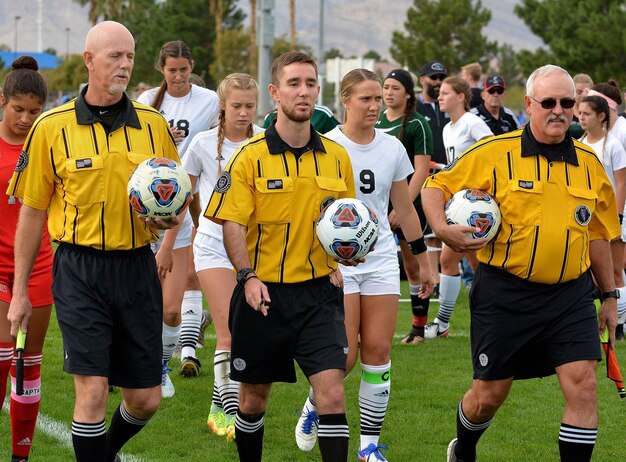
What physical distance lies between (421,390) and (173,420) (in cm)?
219

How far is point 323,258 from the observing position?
6039mm

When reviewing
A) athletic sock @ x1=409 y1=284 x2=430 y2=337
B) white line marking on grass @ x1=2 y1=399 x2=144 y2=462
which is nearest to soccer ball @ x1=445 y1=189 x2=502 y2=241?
white line marking on grass @ x1=2 y1=399 x2=144 y2=462

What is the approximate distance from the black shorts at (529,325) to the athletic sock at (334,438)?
3.18ft

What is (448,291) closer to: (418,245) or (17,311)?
Result: (418,245)

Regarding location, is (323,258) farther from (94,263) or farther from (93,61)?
(93,61)

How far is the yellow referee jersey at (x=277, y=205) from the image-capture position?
5.94 meters

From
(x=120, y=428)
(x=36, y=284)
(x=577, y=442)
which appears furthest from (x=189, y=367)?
(x=577, y=442)

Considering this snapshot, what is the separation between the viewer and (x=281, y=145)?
6020mm

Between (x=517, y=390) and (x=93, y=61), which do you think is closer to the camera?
(x=93, y=61)

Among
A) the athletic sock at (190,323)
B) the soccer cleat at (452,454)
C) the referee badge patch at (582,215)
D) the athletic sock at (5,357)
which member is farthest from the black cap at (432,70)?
the athletic sock at (5,357)

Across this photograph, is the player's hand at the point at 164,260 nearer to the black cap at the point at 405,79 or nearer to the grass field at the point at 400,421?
the grass field at the point at 400,421

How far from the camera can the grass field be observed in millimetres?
7508

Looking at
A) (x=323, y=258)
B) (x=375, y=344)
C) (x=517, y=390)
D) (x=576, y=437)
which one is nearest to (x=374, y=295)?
(x=375, y=344)

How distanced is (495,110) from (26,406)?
903cm
